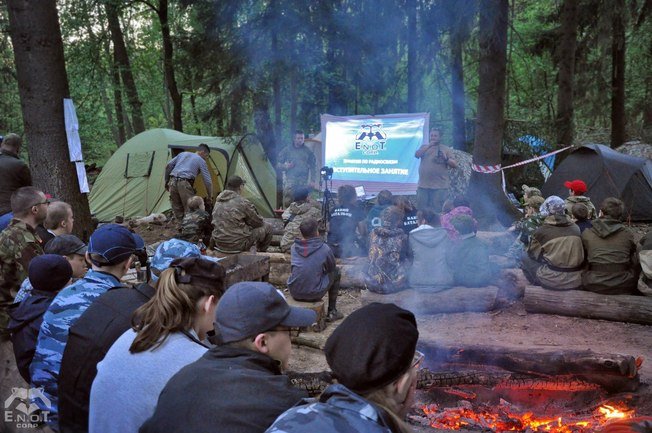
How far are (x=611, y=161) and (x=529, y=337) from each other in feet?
24.0

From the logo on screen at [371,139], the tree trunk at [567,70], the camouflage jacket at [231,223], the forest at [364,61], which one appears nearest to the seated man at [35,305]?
the forest at [364,61]

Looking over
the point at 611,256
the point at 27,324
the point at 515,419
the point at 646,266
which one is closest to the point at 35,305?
the point at 27,324

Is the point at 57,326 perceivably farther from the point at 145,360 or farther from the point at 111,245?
the point at 145,360

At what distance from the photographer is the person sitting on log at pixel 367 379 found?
153 cm

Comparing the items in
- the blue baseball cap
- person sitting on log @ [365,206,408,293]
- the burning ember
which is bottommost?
the burning ember

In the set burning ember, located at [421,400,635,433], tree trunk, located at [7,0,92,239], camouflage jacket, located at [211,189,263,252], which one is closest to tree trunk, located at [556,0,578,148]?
camouflage jacket, located at [211,189,263,252]

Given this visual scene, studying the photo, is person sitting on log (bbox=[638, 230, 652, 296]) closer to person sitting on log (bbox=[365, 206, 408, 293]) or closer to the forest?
person sitting on log (bbox=[365, 206, 408, 293])

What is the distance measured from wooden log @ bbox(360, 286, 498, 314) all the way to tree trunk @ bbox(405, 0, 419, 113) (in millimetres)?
8897

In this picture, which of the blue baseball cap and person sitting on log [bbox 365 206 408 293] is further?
person sitting on log [bbox 365 206 408 293]

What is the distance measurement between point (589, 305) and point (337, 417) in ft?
18.1

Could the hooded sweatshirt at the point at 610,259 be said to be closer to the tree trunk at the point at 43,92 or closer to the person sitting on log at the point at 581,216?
the person sitting on log at the point at 581,216

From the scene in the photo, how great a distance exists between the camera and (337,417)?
5.01 feet

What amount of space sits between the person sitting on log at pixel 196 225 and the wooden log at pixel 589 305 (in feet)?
16.3

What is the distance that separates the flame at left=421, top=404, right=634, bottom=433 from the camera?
13.6 feet
